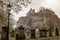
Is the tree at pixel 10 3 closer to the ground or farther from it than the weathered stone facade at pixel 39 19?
farther from it

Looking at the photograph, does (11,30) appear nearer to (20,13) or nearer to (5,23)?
(5,23)

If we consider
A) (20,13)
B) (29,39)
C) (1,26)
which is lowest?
(29,39)

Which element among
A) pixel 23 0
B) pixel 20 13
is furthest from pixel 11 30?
pixel 23 0

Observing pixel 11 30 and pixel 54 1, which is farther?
pixel 54 1

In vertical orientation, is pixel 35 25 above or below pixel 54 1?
below

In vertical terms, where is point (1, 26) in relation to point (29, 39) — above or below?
above

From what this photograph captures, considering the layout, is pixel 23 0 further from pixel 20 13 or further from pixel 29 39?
pixel 29 39

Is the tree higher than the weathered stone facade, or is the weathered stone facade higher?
the tree

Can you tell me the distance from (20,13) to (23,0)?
0.80 meters

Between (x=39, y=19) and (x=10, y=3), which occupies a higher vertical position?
(x=10, y=3)

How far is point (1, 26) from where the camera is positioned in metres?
9.76

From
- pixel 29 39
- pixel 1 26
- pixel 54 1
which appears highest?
pixel 54 1

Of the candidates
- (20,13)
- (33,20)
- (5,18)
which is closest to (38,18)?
(33,20)

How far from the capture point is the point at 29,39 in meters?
9.98
